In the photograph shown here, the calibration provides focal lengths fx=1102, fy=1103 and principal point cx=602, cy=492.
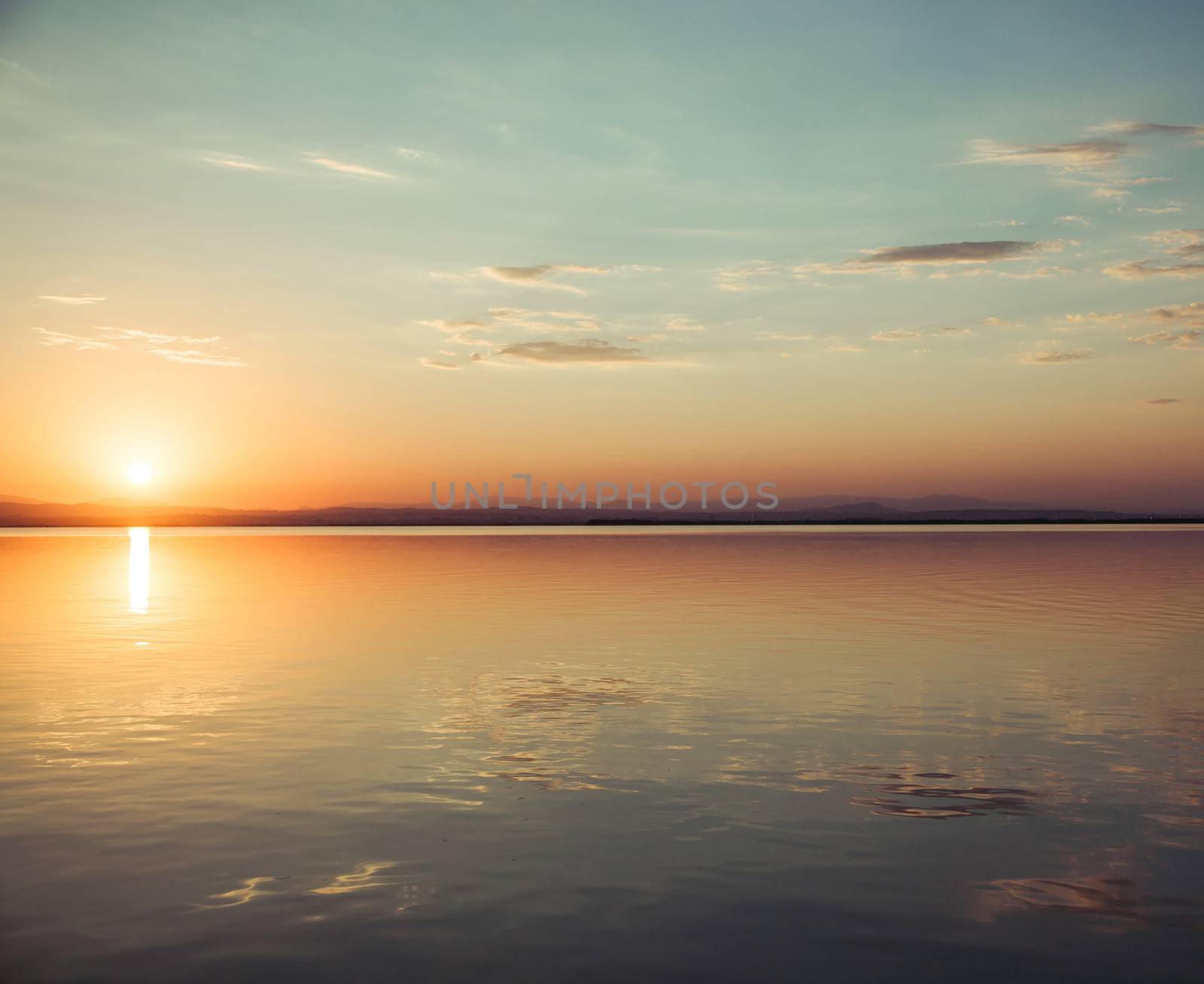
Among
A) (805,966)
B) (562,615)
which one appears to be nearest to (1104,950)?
(805,966)

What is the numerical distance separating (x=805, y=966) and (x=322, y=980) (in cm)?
385

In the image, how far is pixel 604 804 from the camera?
13.7 meters

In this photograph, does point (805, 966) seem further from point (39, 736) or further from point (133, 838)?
point (39, 736)

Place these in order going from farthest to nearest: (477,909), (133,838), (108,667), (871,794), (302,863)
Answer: (108,667), (871,794), (133,838), (302,863), (477,909)

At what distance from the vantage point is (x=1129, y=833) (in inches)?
488

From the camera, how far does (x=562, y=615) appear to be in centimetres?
3734

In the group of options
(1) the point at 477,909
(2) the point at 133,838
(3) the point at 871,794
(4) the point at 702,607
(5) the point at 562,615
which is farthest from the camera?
(4) the point at 702,607

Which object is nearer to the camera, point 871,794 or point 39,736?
point 871,794

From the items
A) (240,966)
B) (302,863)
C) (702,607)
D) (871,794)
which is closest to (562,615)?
(702,607)

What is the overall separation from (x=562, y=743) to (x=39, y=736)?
8.59m

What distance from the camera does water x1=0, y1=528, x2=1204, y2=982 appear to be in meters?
9.35

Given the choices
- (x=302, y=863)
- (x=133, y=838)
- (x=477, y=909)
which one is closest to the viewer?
(x=477, y=909)

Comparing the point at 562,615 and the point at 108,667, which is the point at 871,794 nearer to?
the point at 108,667

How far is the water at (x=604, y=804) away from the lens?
30.7 feet
